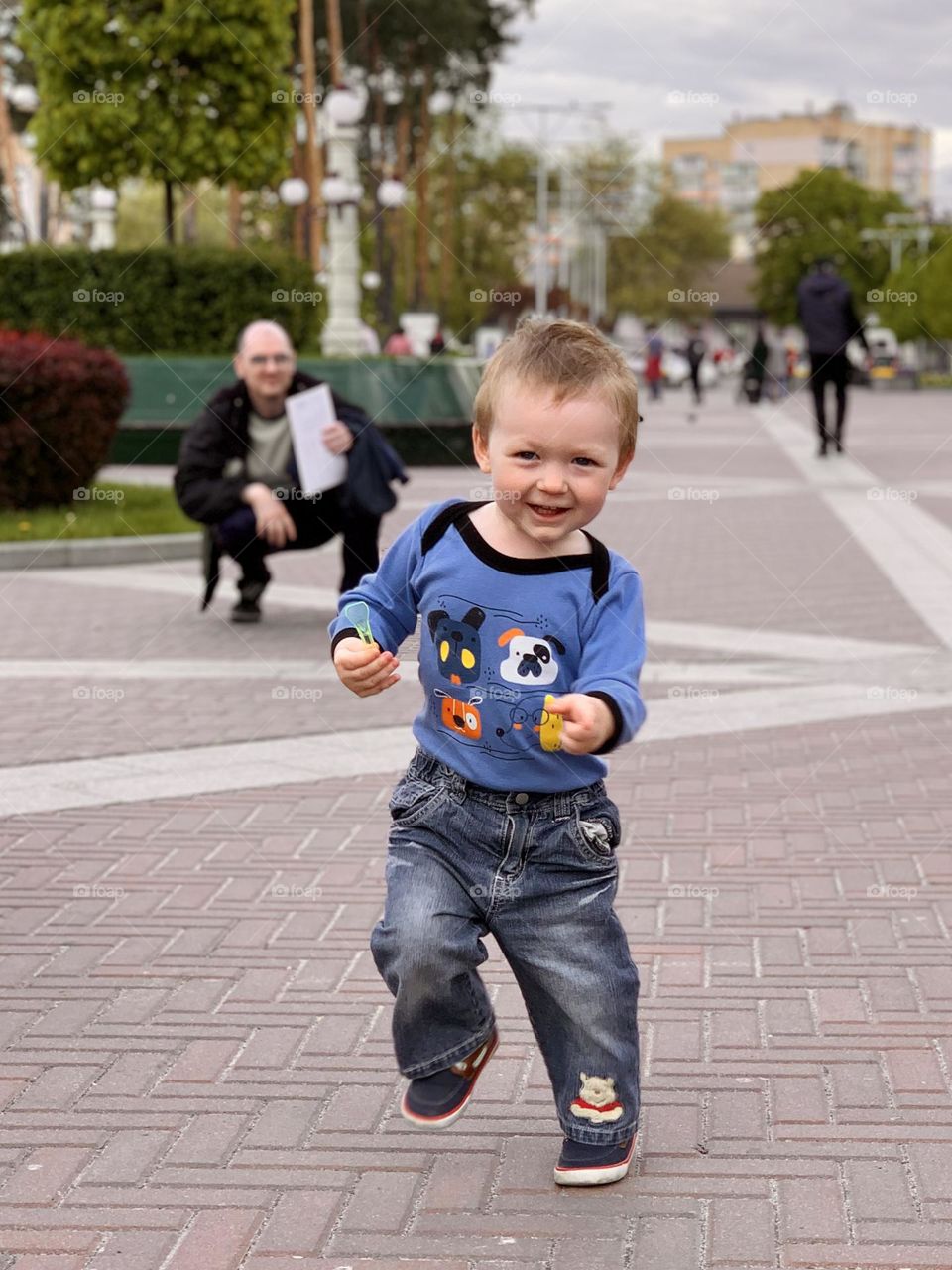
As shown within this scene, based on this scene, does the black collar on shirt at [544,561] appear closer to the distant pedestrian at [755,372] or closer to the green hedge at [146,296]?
the green hedge at [146,296]

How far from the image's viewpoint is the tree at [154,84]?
2212 cm

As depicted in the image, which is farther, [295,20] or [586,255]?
[586,255]

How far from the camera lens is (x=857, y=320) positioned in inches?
732

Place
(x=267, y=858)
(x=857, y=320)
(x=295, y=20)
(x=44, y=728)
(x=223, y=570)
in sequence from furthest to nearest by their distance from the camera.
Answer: (x=295, y=20), (x=857, y=320), (x=223, y=570), (x=44, y=728), (x=267, y=858)

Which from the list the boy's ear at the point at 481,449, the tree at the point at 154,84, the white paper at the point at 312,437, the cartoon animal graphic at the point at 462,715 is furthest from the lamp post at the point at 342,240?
the cartoon animal graphic at the point at 462,715

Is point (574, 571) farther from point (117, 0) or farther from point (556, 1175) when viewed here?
point (117, 0)

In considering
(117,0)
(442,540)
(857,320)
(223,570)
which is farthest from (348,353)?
(442,540)

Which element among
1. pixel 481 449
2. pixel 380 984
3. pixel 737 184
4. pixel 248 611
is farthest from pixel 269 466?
pixel 737 184

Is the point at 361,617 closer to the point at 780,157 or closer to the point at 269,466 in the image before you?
the point at 269,466

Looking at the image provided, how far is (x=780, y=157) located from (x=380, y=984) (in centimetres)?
16635

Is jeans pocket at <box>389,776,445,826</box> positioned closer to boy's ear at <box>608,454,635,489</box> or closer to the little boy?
the little boy

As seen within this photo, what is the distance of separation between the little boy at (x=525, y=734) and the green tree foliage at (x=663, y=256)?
8608cm

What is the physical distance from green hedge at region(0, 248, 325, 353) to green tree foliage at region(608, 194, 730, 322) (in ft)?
222

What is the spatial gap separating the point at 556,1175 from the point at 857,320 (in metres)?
16.4
